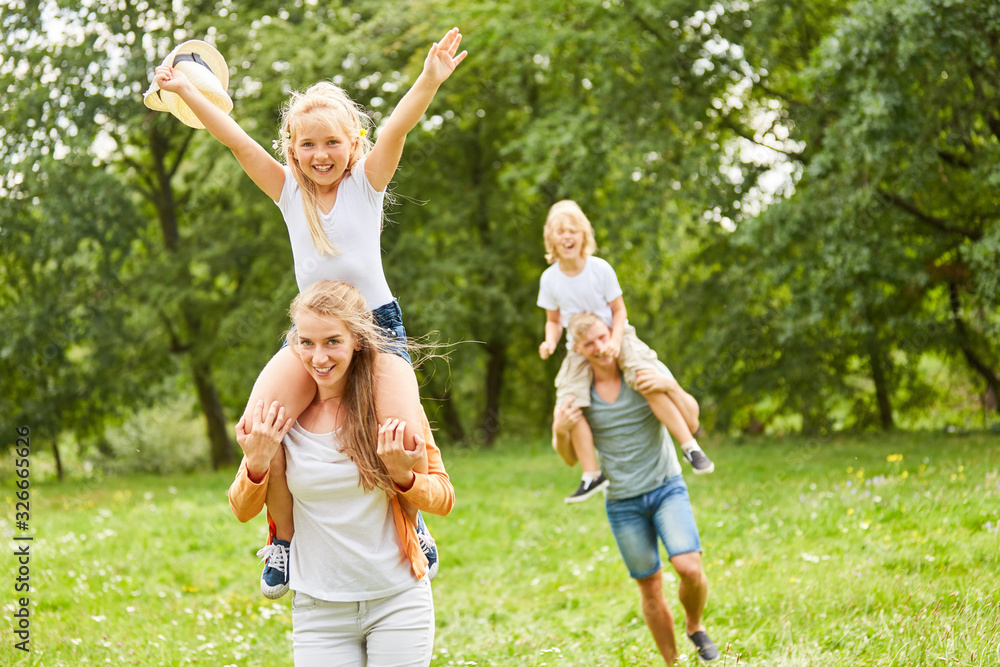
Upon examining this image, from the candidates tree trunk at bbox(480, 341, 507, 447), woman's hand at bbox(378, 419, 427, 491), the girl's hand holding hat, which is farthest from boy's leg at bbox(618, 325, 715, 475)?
tree trunk at bbox(480, 341, 507, 447)

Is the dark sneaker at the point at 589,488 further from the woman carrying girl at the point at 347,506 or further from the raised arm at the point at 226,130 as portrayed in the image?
the raised arm at the point at 226,130

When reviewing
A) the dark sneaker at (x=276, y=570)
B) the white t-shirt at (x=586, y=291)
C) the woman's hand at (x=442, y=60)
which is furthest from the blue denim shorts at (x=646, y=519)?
the woman's hand at (x=442, y=60)

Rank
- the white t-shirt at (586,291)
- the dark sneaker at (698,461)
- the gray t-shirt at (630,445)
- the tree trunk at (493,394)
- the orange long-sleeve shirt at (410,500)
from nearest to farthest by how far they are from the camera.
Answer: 1. the orange long-sleeve shirt at (410,500)
2. the gray t-shirt at (630,445)
3. the dark sneaker at (698,461)
4. the white t-shirt at (586,291)
5. the tree trunk at (493,394)

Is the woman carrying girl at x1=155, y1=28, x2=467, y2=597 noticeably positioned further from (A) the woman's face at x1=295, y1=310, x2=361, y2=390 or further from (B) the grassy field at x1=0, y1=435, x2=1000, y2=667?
(B) the grassy field at x1=0, y1=435, x2=1000, y2=667

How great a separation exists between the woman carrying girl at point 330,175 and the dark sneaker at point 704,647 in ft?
7.92

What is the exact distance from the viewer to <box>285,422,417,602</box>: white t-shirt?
305cm

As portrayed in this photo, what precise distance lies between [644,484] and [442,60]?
2.90 m

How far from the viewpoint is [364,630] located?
3121mm

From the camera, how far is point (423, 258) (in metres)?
17.9

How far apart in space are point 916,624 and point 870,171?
25.9 ft

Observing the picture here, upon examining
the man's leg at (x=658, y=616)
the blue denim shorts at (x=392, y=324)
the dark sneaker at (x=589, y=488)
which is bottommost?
the man's leg at (x=658, y=616)

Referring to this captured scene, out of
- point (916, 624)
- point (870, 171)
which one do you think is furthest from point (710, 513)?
point (870, 171)

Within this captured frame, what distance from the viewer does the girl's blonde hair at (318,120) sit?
11.3 ft

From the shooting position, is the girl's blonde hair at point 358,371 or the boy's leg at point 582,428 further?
the boy's leg at point 582,428
